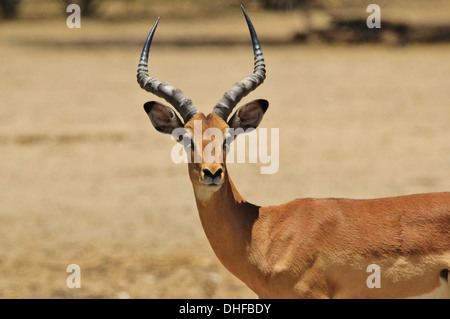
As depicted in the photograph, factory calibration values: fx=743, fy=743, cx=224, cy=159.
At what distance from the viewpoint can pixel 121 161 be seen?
12.8m

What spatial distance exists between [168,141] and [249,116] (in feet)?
28.8

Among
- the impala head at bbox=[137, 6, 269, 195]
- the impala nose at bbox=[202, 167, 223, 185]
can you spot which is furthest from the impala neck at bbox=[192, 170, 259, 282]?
the impala nose at bbox=[202, 167, 223, 185]

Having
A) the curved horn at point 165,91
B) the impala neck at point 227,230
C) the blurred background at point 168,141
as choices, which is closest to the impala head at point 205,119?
the curved horn at point 165,91

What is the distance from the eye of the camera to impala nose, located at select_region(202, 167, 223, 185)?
4652 mm

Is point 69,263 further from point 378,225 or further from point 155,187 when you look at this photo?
point 378,225

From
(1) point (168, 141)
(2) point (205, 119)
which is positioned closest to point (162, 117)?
(2) point (205, 119)

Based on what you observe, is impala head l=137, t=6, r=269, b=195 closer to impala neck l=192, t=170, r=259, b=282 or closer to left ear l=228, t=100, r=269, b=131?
left ear l=228, t=100, r=269, b=131

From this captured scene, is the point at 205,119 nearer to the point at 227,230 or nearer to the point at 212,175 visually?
the point at 212,175

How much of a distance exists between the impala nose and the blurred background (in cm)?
341

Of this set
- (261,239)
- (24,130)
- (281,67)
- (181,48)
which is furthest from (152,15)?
(261,239)

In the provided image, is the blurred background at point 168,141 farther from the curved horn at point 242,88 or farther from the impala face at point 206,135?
the curved horn at point 242,88

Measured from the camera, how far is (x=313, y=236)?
5.32 meters

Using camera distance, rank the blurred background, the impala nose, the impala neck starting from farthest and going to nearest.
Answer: the blurred background < the impala neck < the impala nose

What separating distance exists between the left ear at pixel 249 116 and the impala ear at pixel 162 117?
37cm
